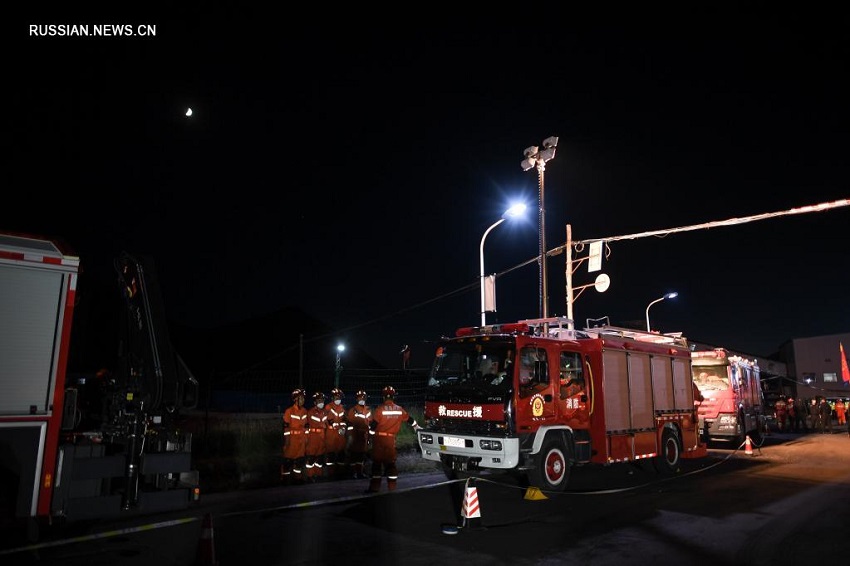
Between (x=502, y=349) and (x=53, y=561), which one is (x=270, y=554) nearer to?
(x=53, y=561)

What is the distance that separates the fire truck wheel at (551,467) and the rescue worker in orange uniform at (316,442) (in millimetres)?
4114

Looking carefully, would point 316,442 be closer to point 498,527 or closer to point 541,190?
point 498,527

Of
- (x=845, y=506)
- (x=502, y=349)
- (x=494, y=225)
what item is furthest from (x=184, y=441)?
(x=494, y=225)

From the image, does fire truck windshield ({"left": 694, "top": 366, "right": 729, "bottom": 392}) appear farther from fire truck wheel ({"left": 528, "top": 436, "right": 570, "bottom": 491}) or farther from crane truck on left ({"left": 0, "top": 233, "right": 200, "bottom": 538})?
crane truck on left ({"left": 0, "top": 233, "right": 200, "bottom": 538})

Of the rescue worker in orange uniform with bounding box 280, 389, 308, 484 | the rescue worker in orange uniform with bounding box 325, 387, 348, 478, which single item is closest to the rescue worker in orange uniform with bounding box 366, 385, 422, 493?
the rescue worker in orange uniform with bounding box 325, 387, 348, 478

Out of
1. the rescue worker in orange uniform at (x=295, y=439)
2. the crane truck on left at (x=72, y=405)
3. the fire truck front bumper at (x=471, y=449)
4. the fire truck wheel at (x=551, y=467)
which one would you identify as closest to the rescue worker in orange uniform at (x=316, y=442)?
the rescue worker in orange uniform at (x=295, y=439)

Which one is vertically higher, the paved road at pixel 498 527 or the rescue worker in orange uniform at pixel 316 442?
the rescue worker in orange uniform at pixel 316 442

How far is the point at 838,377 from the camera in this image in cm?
5603

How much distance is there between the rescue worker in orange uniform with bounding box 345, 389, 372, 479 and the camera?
1142 cm

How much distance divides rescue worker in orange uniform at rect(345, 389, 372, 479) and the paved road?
0.98 m

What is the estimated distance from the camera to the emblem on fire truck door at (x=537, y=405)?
9500 millimetres

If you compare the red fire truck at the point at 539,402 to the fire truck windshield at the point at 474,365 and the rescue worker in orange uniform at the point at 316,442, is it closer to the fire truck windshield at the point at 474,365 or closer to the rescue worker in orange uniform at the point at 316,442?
the fire truck windshield at the point at 474,365

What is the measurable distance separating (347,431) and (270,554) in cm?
575

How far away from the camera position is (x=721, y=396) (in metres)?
18.4
